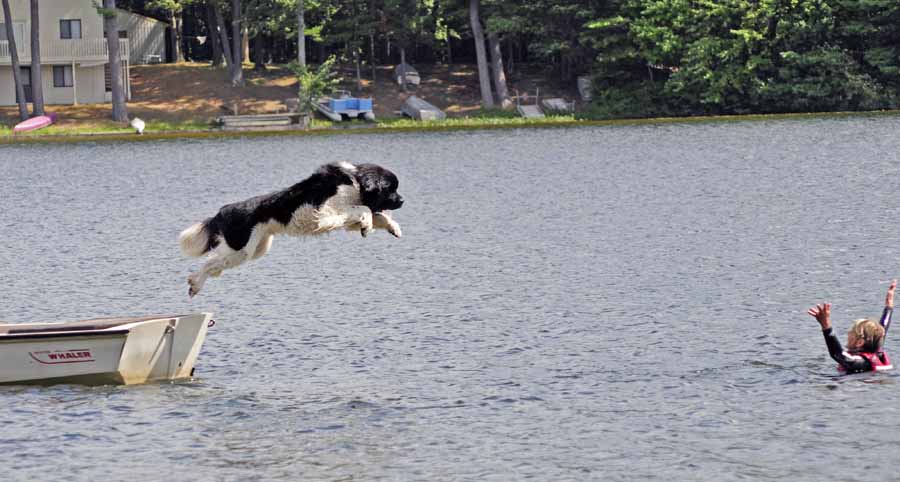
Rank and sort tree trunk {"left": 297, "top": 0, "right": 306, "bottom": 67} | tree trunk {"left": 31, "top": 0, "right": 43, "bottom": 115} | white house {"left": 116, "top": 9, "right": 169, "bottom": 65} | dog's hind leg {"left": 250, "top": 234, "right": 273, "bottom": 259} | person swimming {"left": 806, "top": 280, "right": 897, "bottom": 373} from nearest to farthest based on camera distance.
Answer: dog's hind leg {"left": 250, "top": 234, "right": 273, "bottom": 259} → person swimming {"left": 806, "top": 280, "right": 897, "bottom": 373} → tree trunk {"left": 31, "top": 0, "right": 43, "bottom": 115} → tree trunk {"left": 297, "top": 0, "right": 306, "bottom": 67} → white house {"left": 116, "top": 9, "right": 169, "bottom": 65}

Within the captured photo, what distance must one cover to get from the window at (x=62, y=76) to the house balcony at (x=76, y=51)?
109cm

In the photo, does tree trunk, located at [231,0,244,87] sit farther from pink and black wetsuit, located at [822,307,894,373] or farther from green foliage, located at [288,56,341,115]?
pink and black wetsuit, located at [822,307,894,373]

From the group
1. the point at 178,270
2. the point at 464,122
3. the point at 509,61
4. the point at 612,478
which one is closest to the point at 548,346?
the point at 612,478

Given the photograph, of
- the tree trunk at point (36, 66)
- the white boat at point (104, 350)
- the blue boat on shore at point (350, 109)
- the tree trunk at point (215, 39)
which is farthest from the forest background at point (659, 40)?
the white boat at point (104, 350)

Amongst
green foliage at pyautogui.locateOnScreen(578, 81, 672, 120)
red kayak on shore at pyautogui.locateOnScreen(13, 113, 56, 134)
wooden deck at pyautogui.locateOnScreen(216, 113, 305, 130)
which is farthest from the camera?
green foliage at pyautogui.locateOnScreen(578, 81, 672, 120)

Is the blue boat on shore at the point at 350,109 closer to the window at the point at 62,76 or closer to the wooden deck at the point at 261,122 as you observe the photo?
the wooden deck at the point at 261,122

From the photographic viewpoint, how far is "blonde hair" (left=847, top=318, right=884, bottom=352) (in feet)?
A: 69.8

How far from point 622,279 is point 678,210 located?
1467 centimetres

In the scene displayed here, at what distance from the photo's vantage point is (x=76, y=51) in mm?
89125

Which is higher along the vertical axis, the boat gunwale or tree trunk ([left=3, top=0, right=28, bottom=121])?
tree trunk ([left=3, top=0, right=28, bottom=121])

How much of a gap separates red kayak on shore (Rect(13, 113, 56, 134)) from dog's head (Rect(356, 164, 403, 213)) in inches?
2598

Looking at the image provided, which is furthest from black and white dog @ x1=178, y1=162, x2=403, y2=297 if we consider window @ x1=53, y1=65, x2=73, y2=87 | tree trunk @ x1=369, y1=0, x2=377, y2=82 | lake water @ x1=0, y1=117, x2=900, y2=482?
window @ x1=53, y1=65, x2=73, y2=87

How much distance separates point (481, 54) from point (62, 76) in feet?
86.0

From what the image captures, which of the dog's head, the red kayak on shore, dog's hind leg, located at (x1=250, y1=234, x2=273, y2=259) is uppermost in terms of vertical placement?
→ the dog's head
